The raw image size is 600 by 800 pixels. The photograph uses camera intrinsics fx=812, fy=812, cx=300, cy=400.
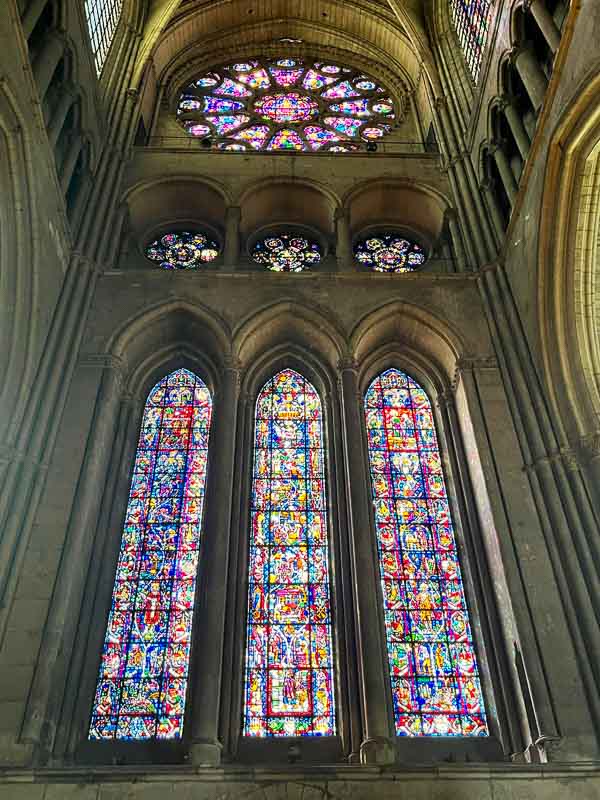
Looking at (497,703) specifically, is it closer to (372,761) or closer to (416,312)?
(372,761)

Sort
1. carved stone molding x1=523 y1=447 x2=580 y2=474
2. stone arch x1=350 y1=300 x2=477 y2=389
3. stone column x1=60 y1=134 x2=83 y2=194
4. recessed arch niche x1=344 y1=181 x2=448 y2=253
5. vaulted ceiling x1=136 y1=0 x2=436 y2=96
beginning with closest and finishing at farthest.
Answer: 1. carved stone molding x1=523 y1=447 x2=580 y2=474
2. stone arch x1=350 y1=300 x2=477 y2=389
3. stone column x1=60 y1=134 x2=83 y2=194
4. recessed arch niche x1=344 y1=181 x2=448 y2=253
5. vaulted ceiling x1=136 y1=0 x2=436 y2=96

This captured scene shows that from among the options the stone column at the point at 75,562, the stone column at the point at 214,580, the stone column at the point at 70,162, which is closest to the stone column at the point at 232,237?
the stone column at the point at 214,580

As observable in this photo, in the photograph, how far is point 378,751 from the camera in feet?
24.8

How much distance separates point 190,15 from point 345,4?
355 cm

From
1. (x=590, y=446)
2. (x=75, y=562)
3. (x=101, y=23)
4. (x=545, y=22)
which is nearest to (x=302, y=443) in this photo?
(x=75, y=562)

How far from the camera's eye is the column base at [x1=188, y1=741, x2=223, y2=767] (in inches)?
293

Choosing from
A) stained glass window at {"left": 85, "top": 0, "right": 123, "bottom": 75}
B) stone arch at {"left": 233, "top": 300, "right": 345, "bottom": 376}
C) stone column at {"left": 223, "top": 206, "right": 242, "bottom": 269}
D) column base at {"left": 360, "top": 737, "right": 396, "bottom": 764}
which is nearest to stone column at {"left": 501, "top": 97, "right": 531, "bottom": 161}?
stone arch at {"left": 233, "top": 300, "right": 345, "bottom": 376}

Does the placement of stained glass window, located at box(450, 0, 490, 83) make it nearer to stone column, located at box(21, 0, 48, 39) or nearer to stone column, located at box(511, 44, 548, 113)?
stone column, located at box(511, 44, 548, 113)

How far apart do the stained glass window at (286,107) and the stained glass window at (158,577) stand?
22.9 ft

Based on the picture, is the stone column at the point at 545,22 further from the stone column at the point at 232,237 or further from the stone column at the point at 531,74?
the stone column at the point at 232,237

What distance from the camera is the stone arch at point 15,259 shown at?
30.0 ft

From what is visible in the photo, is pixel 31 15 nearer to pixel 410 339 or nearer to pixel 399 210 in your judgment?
pixel 410 339

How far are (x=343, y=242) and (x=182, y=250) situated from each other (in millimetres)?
2737

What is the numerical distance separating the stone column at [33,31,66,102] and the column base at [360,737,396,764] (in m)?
8.35
